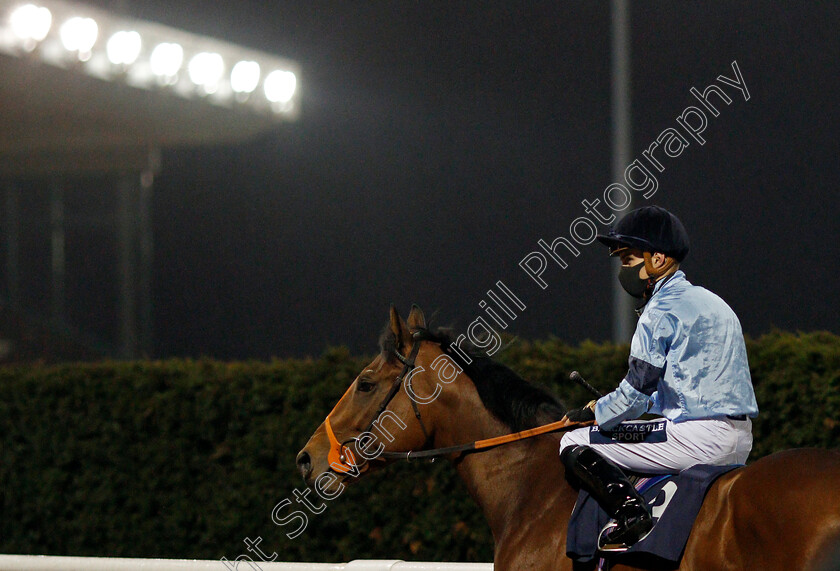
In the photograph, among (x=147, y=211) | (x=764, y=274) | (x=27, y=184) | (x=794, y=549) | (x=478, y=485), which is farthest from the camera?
(x=27, y=184)

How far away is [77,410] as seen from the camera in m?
6.51

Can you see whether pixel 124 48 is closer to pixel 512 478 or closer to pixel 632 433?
pixel 512 478

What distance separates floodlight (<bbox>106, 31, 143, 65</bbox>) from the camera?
1095 cm

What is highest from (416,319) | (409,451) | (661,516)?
(416,319)

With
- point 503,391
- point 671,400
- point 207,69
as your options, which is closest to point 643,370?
point 671,400

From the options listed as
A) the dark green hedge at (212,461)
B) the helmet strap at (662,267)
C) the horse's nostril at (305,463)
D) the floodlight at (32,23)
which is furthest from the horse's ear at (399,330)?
the floodlight at (32,23)

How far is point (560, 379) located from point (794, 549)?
2929 mm

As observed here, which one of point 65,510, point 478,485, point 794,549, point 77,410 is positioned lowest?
point 794,549

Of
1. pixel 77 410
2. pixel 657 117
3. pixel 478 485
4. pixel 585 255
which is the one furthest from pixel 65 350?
pixel 478 485

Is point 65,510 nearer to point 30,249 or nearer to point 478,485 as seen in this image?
point 478,485

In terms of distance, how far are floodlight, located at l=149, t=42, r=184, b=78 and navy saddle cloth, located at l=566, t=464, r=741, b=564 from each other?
388 inches

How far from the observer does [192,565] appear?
15.1 feet

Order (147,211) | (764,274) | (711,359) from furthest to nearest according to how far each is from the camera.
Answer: (147,211) → (764,274) → (711,359)

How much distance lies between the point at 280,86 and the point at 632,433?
29.8 ft
